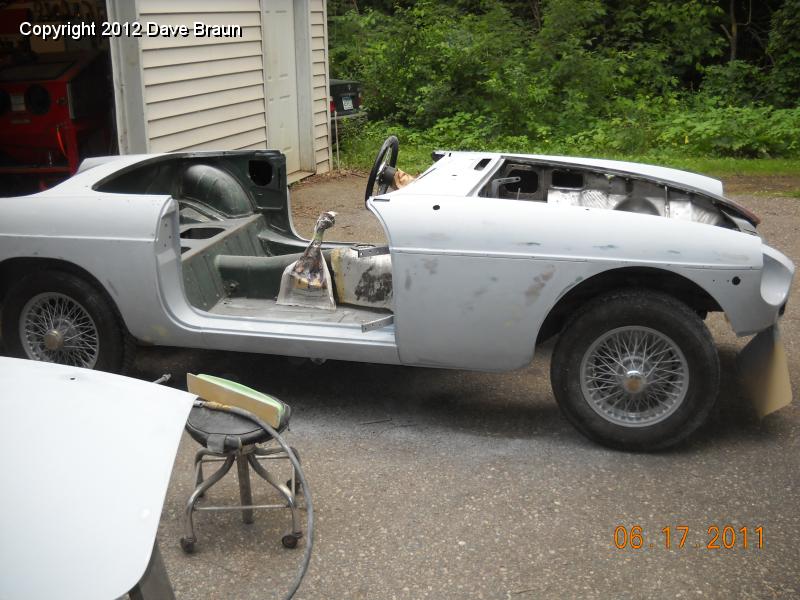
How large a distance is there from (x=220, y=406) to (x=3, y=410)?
121 cm

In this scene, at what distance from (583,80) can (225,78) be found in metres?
7.22

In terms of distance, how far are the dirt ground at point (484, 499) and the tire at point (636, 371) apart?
0.17 meters

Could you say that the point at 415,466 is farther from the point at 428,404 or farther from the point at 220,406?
the point at 220,406

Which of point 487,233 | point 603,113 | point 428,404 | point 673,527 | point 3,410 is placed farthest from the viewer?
point 603,113

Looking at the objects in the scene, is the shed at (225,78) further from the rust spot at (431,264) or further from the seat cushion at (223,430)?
the seat cushion at (223,430)

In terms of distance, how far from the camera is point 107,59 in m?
9.71

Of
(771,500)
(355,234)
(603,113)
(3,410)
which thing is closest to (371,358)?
(771,500)

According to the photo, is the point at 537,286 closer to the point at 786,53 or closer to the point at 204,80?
the point at 204,80

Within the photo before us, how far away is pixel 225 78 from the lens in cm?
995

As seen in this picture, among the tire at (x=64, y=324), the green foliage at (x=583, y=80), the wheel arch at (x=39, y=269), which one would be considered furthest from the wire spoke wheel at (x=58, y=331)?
the green foliage at (x=583, y=80)

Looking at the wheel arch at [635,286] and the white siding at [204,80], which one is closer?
the wheel arch at [635,286]

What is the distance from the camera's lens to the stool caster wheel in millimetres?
Answer: 3639

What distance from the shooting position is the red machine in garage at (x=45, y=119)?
8.95 meters
